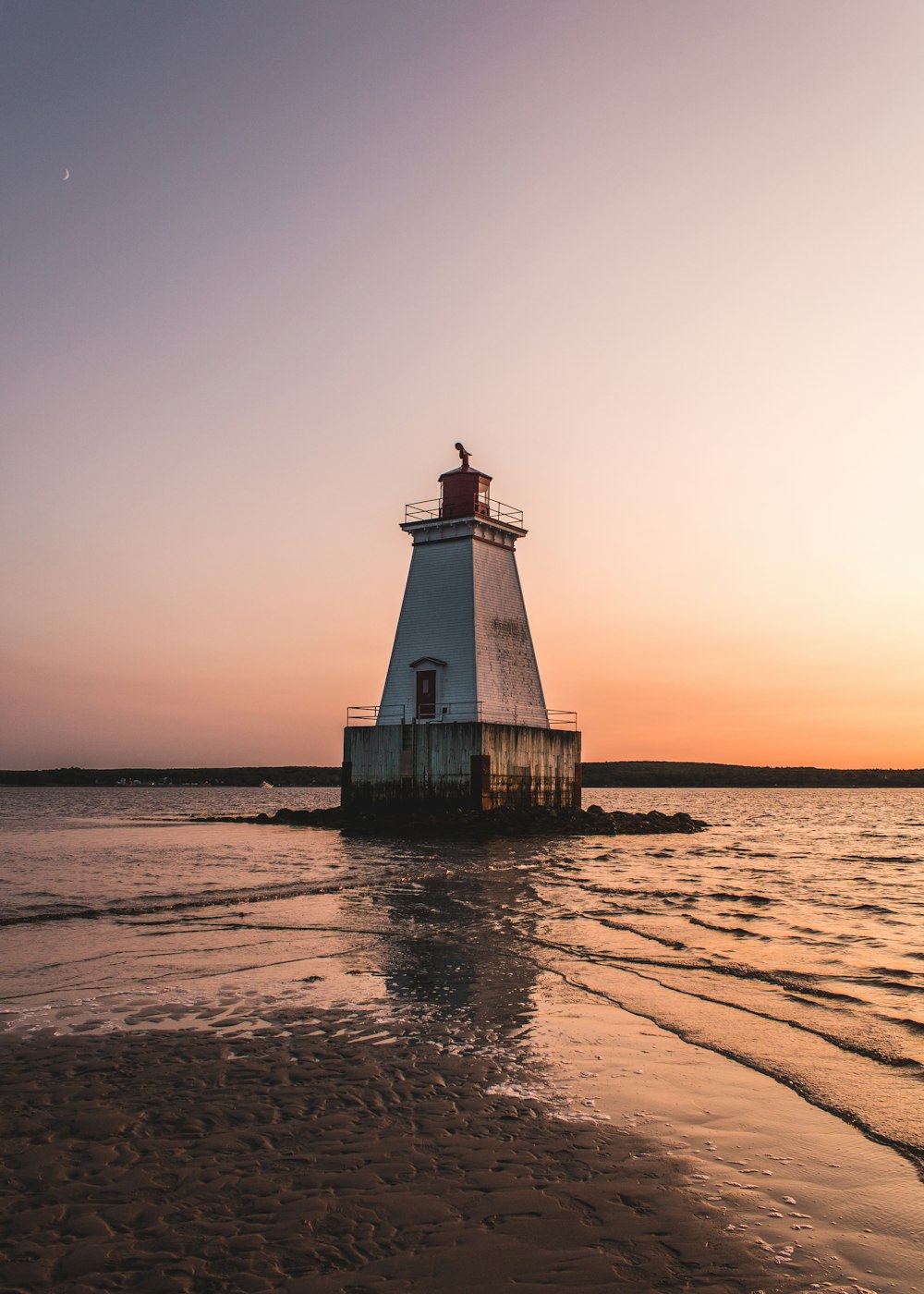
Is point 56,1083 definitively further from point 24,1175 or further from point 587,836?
point 587,836

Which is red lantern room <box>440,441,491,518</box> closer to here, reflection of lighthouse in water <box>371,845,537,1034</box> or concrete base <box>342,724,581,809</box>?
concrete base <box>342,724,581,809</box>

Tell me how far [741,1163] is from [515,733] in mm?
29905

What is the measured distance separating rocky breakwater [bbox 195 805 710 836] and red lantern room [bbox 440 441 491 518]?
11.2 m

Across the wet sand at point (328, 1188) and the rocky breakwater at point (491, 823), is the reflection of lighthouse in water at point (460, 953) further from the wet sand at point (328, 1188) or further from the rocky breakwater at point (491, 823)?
the rocky breakwater at point (491, 823)

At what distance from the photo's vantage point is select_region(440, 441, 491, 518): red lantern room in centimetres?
3497

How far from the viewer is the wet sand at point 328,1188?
3.65m

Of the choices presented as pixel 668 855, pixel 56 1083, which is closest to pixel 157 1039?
pixel 56 1083

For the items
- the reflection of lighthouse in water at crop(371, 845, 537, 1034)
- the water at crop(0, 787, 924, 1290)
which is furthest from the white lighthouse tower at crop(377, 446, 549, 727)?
the reflection of lighthouse in water at crop(371, 845, 537, 1034)

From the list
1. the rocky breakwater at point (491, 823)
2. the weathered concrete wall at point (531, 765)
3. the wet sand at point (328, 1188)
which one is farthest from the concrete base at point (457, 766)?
the wet sand at point (328, 1188)

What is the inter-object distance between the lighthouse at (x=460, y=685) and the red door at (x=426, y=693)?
5 centimetres

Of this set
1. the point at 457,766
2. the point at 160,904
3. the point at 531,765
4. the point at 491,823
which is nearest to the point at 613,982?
the point at 160,904

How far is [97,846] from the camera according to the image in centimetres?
3127

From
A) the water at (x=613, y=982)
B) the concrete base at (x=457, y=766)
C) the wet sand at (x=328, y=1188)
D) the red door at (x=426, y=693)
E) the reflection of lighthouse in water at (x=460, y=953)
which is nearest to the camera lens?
the wet sand at (x=328, y=1188)

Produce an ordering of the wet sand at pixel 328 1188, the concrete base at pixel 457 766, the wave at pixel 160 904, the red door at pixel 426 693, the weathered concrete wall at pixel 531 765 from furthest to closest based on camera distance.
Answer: the red door at pixel 426 693
the weathered concrete wall at pixel 531 765
the concrete base at pixel 457 766
the wave at pixel 160 904
the wet sand at pixel 328 1188
